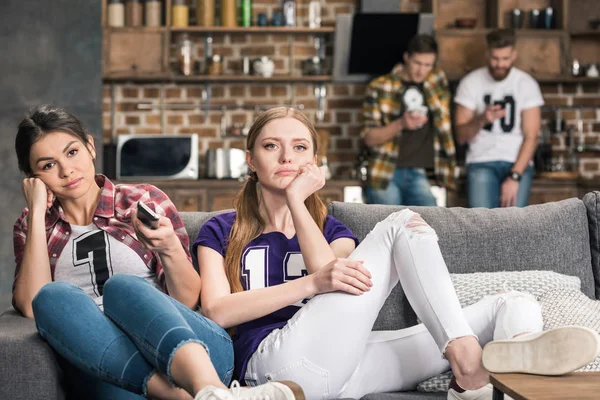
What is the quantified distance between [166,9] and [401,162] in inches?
72.9

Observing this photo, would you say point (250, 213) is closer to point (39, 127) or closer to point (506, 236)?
point (39, 127)

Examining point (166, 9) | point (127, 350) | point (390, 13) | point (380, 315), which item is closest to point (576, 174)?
point (390, 13)

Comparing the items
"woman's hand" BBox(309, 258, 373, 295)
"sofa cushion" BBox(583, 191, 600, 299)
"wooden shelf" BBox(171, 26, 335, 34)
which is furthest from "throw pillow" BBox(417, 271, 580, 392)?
"wooden shelf" BBox(171, 26, 335, 34)

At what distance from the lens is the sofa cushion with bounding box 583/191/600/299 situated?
254cm

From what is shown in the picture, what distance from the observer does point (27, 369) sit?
1.82m

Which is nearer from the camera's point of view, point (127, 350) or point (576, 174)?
A: point (127, 350)

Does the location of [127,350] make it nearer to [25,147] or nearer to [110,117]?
[25,147]

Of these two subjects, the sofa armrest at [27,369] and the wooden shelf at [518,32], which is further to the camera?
the wooden shelf at [518,32]

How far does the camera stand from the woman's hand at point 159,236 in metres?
1.94

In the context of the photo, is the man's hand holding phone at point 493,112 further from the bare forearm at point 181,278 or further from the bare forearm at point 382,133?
the bare forearm at point 181,278

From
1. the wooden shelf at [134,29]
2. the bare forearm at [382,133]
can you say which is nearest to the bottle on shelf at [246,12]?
the wooden shelf at [134,29]

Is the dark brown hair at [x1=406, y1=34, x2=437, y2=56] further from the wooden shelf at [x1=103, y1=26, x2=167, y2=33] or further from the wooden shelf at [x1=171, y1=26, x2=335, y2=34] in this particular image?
the wooden shelf at [x1=103, y1=26, x2=167, y2=33]

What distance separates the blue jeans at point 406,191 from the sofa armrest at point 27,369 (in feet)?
11.9

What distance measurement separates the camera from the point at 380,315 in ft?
7.77
